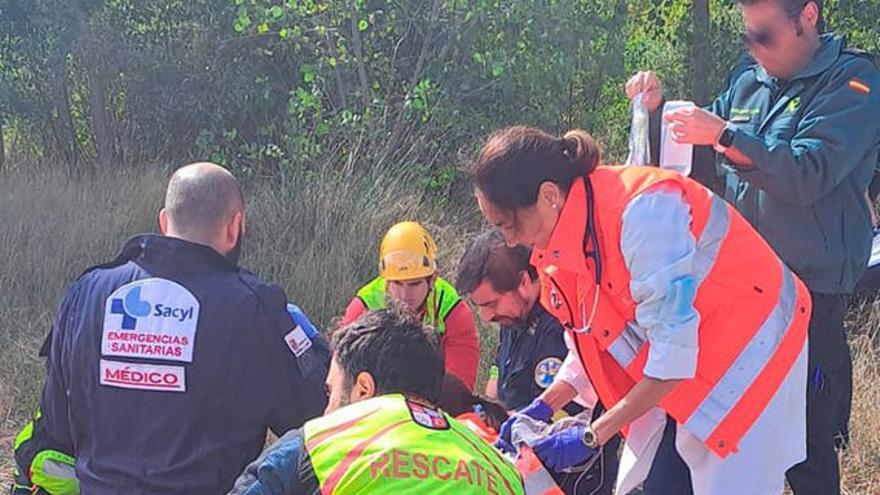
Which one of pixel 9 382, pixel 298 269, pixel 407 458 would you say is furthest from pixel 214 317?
pixel 298 269

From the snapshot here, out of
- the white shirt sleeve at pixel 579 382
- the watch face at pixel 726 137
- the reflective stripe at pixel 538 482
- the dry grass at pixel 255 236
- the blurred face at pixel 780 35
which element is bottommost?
the dry grass at pixel 255 236

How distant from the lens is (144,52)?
10.4m

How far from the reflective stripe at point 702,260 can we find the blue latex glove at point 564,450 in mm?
241

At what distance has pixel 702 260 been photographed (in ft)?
8.70

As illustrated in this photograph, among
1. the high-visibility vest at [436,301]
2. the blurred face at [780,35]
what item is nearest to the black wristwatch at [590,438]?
the blurred face at [780,35]

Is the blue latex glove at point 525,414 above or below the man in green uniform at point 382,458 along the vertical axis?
below

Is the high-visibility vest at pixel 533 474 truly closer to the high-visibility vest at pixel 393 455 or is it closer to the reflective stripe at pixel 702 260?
the reflective stripe at pixel 702 260

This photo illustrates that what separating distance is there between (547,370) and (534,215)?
108cm

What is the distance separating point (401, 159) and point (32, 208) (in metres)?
2.88

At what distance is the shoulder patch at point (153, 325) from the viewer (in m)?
2.87

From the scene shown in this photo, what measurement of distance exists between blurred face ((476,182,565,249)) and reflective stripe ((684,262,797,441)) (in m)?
0.57

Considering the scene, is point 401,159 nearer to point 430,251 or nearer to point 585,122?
point 585,122

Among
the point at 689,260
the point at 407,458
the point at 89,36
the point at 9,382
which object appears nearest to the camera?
the point at 407,458

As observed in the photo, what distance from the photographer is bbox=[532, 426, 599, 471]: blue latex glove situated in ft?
9.27
